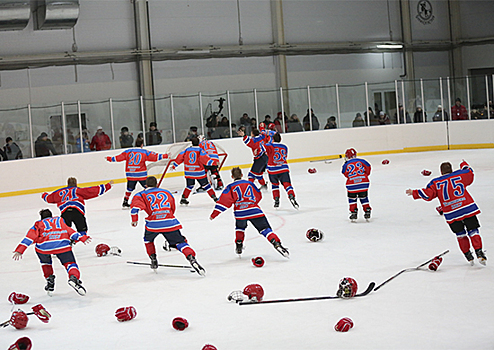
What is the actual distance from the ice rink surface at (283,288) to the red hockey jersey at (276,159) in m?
0.69

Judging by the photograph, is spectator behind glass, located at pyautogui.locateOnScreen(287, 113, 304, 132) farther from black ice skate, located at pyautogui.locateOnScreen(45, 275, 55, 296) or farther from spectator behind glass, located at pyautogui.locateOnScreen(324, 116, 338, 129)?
black ice skate, located at pyautogui.locateOnScreen(45, 275, 55, 296)

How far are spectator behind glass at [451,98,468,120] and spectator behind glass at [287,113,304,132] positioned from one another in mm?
4636

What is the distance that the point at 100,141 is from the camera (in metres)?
A: 16.6

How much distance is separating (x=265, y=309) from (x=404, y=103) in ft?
52.7

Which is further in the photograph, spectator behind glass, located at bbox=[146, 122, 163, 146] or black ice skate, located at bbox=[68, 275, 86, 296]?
spectator behind glass, located at bbox=[146, 122, 163, 146]

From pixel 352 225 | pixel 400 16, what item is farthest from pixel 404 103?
pixel 352 225

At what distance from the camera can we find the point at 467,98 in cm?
1983

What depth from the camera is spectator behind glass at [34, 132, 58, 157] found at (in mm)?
15617

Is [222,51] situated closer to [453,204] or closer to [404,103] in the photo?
[404,103]

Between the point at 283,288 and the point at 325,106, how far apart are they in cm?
1440

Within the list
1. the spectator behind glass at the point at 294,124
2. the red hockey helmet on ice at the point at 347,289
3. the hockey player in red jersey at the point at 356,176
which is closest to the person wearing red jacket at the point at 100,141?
the spectator behind glass at the point at 294,124

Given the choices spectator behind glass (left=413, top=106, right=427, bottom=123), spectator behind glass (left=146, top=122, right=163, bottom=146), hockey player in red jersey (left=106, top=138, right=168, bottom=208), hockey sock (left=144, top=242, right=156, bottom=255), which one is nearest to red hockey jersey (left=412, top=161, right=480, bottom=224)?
hockey sock (left=144, top=242, right=156, bottom=255)

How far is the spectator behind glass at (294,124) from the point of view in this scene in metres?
19.5

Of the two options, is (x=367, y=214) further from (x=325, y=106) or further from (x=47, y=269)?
(x=325, y=106)
